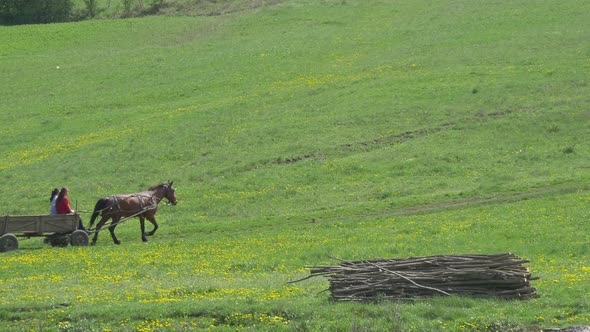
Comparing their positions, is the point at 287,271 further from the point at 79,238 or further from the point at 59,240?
the point at 59,240

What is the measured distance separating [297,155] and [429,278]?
30.0 meters

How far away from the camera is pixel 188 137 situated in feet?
181

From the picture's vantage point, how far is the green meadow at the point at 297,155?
73.8 ft

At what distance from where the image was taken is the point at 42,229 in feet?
113

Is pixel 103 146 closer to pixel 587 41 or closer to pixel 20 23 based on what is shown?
pixel 587 41

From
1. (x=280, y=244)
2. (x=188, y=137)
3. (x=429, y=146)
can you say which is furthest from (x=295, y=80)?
(x=280, y=244)

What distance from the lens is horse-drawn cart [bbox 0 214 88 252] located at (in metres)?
33.9

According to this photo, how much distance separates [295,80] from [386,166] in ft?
67.9

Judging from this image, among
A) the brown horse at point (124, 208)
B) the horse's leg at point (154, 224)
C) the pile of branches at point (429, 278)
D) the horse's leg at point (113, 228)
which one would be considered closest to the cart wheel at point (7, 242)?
the brown horse at point (124, 208)

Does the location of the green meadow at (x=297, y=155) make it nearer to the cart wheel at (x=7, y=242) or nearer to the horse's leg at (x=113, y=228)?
the horse's leg at (x=113, y=228)

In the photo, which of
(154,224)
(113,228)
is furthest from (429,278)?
(154,224)

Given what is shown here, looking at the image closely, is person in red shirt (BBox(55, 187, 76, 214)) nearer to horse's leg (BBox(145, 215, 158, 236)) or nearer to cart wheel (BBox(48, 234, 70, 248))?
cart wheel (BBox(48, 234, 70, 248))

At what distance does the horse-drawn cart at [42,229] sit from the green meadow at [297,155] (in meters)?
0.81

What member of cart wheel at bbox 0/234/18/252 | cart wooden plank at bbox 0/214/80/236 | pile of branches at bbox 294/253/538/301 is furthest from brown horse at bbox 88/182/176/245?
pile of branches at bbox 294/253/538/301
